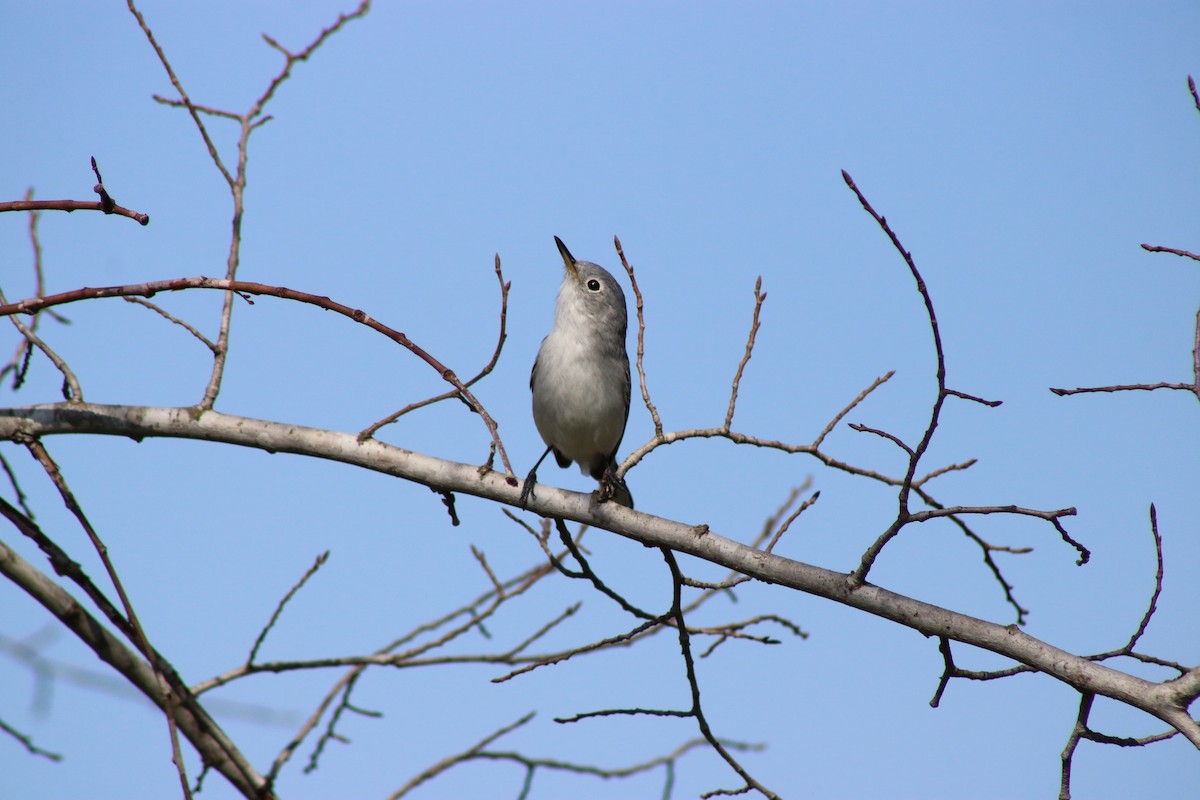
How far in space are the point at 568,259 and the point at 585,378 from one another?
4.52 feet

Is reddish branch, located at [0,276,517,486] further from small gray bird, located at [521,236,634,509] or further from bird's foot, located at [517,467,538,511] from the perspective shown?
small gray bird, located at [521,236,634,509]

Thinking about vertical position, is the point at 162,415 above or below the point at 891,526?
above

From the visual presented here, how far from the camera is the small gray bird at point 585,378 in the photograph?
634cm

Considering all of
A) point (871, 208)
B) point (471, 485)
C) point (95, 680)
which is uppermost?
point (871, 208)

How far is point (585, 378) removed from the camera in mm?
6332

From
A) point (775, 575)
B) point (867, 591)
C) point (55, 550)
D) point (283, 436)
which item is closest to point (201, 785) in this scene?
point (55, 550)

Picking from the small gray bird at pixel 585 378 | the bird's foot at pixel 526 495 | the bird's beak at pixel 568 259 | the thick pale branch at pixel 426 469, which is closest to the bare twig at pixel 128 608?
the thick pale branch at pixel 426 469

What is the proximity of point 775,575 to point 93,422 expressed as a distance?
9.62ft

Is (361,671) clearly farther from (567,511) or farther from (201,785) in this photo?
(567,511)

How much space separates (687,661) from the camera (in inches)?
168

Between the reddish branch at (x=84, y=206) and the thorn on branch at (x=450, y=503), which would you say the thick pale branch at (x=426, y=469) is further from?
the reddish branch at (x=84, y=206)

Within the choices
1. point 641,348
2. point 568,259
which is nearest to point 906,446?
point 641,348

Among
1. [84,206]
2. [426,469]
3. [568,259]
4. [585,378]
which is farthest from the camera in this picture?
[568,259]

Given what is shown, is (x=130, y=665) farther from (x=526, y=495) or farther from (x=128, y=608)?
(x=526, y=495)
